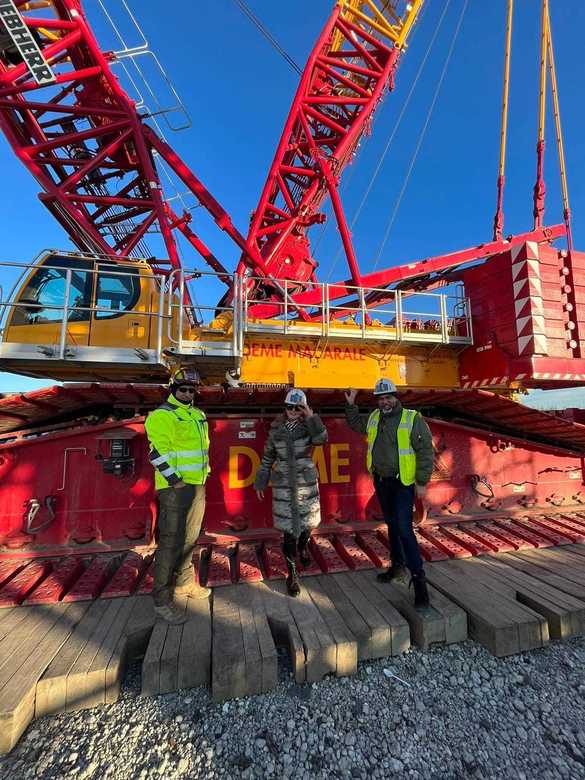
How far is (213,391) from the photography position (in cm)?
439

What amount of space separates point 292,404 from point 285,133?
9.62m

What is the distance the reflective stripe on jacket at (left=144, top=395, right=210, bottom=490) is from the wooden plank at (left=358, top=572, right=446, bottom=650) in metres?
2.15

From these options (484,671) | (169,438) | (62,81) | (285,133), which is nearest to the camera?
(484,671)

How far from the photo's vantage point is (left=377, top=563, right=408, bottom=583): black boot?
346 cm

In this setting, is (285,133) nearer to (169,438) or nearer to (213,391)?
(213,391)

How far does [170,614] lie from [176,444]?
4.65 feet

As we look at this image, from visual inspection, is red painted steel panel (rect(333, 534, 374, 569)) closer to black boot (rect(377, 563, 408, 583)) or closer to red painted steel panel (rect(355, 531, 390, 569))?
red painted steel panel (rect(355, 531, 390, 569))

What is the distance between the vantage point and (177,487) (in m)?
3.03

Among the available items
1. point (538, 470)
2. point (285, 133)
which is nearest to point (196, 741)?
point (538, 470)

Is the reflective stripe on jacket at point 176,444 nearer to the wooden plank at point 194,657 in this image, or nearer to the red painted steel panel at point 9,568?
the wooden plank at point 194,657

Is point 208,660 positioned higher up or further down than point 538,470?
further down

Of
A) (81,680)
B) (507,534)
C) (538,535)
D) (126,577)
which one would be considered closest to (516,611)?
(507,534)

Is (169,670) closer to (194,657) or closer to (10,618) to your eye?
(194,657)

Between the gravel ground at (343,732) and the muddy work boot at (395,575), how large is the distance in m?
0.81
